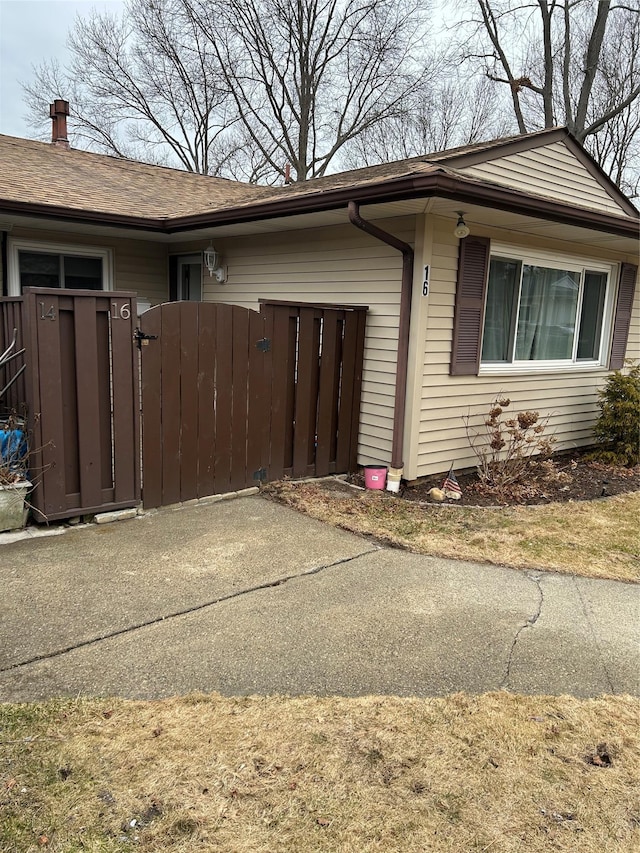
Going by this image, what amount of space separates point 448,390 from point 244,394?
6.89 ft

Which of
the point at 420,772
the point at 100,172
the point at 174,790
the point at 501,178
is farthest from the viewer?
the point at 100,172

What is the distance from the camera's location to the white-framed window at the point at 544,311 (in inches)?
261

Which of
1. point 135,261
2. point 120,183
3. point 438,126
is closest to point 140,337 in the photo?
point 135,261

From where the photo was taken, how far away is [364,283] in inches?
245

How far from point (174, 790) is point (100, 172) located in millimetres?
9196

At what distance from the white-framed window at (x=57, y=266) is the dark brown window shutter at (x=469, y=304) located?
16.3ft

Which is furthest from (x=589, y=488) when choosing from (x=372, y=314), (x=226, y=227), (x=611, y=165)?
(x=611, y=165)

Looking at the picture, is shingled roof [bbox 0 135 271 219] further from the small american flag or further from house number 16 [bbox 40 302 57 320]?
the small american flag

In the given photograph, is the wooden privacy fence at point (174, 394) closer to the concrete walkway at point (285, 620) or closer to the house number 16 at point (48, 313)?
the house number 16 at point (48, 313)

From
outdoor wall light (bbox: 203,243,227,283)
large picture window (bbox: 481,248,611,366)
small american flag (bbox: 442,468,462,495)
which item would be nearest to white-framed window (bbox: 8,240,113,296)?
outdoor wall light (bbox: 203,243,227,283)

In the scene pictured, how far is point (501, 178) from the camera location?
646 cm

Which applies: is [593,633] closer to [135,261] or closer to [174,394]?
[174,394]

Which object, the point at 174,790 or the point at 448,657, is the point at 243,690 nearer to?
the point at 174,790

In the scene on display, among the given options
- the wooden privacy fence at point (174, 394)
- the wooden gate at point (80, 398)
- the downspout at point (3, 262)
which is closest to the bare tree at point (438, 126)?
the downspout at point (3, 262)
